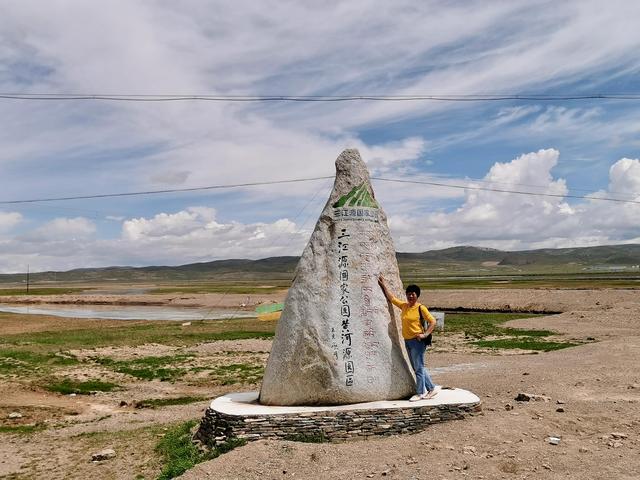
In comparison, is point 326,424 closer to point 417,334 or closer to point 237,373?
point 417,334

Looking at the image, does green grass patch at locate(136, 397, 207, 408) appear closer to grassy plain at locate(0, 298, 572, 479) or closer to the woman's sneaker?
grassy plain at locate(0, 298, 572, 479)

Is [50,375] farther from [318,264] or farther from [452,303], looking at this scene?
[452,303]

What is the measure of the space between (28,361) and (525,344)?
71.4ft

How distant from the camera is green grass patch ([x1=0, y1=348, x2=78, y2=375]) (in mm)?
21422

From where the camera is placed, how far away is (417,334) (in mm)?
10922

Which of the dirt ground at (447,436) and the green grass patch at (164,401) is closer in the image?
the dirt ground at (447,436)

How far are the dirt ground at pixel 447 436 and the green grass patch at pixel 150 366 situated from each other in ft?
4.17

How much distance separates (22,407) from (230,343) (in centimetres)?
1279

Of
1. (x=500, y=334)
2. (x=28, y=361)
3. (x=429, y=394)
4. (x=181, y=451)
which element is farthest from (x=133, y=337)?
(x=429, y=394)

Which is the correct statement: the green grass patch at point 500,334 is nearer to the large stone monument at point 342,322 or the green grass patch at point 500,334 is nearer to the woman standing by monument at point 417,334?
the woman standing by monument at point 417,334

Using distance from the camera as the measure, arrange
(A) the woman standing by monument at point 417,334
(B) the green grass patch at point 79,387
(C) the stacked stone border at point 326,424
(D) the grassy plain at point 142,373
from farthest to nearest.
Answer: (B) the green grass patch at point 79,387 → (D) the grassy plain at point 142,373 → (A) the woman standing by monument at point 417,334 → (C) the stacked stone border at point 326,424

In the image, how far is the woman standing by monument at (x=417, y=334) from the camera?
35.7 ft

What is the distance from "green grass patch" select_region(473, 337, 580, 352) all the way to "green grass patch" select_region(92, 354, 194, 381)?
1401 centimetres

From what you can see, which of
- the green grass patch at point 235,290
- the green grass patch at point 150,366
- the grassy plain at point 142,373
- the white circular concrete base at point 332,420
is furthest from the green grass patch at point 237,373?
the green grass patch at point 235,290
